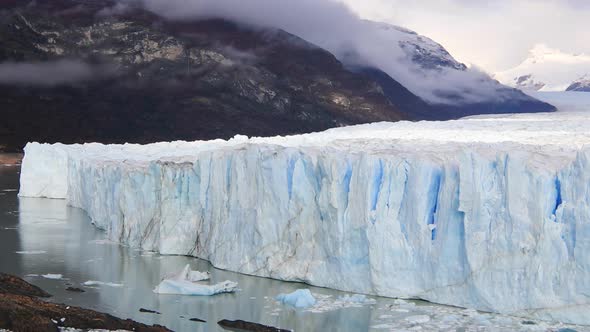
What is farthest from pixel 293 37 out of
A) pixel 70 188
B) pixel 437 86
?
pixel 70 188

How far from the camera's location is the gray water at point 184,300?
11.4 meters

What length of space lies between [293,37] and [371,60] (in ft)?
59.3

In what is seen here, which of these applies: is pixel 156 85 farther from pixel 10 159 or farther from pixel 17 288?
pixel 17 288

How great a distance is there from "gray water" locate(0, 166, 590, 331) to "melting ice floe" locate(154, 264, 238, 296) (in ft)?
0.48

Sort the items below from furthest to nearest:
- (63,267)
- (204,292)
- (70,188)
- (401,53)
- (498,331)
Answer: (401,53), (70,188), (63,267), (204,292), (498,331)

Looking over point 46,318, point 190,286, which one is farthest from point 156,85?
point 46,318

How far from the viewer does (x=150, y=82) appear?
248 ft

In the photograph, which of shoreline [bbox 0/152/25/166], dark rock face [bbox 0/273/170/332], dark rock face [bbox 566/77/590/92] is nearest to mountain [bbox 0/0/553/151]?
shoreline [bbox 0/152/25/166]

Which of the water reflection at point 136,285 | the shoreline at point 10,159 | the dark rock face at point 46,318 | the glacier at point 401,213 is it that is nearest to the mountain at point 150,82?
the shoreline at point 10,159

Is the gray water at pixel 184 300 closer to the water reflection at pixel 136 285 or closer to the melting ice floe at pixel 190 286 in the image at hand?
the water reflection at pixel 136 285

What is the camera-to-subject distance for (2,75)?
73562 mm

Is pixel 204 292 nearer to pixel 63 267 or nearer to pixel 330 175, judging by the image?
pixel 330 175

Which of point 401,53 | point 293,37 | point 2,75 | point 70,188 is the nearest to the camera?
point 70,188

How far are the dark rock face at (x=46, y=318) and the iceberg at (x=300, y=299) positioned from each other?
8.00ft
